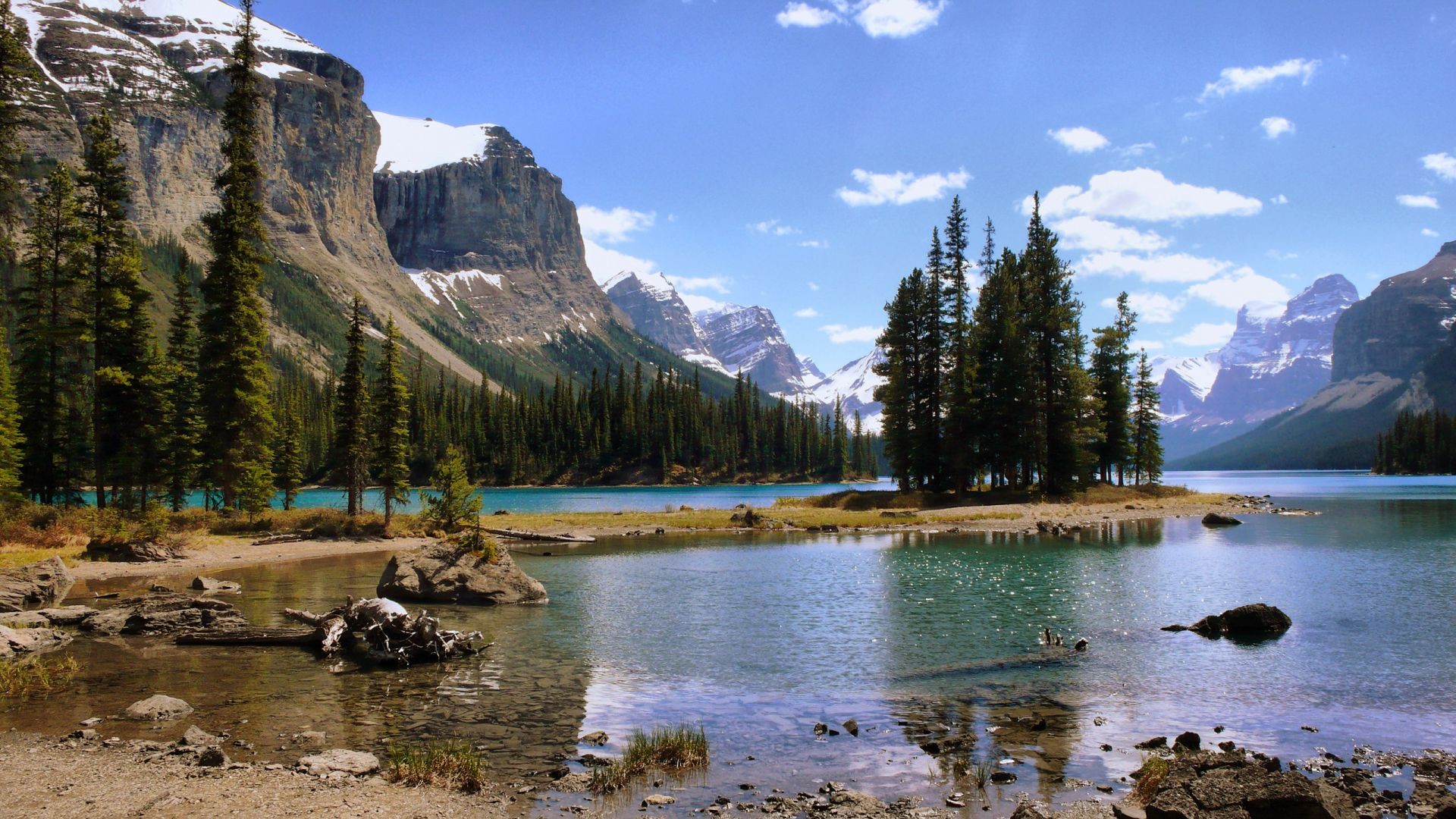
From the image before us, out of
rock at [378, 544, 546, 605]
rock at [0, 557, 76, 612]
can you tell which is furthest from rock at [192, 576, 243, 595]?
rock at [378, 544, 546, 605]

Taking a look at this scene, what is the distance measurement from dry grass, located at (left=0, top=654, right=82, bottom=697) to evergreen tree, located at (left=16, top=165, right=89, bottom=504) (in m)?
29.9

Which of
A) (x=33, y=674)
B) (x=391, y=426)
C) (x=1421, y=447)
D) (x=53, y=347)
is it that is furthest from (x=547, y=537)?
(x=1421, y=447)

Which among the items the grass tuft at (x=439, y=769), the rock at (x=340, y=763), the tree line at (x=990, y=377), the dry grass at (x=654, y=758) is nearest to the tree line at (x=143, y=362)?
the rock at (x=340, y=763)

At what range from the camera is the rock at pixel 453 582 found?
2608cm

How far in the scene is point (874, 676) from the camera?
661 inches

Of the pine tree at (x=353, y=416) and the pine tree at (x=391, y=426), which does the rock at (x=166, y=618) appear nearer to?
the pine tree at (x=391, y=426)

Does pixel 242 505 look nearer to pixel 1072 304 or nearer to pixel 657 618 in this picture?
pixel 657 618

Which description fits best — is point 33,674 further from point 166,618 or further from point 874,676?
point 874,676

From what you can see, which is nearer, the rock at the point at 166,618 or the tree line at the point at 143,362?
the rock at the point at 166,618

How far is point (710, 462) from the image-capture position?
177 metres

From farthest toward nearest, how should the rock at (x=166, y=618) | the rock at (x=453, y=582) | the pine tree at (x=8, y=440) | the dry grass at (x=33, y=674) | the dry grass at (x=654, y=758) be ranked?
1. the pine tree at (x=8, y=440)
2. the rock at (x=453, y=582)
3. the rock at (x=166, y=618)
4. the dry grass at (x=33, y=674)
5. the dry grass at (x=654, y=758)

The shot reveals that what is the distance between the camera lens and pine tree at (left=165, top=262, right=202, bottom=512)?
1849 inches

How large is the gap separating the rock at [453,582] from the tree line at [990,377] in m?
43.9

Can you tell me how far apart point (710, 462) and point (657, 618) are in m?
153
